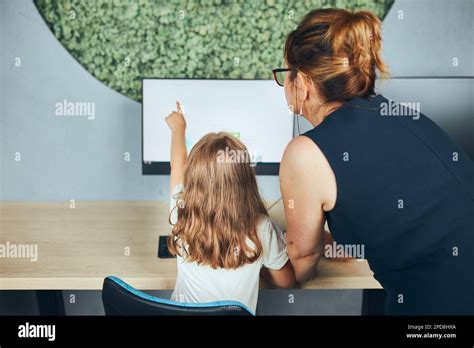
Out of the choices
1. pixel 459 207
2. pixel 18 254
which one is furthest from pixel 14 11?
pixel 459 207

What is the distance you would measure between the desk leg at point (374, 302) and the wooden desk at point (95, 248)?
384 millimetres

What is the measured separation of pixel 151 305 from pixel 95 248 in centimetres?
58

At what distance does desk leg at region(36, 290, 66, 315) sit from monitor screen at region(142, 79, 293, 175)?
1.73ft

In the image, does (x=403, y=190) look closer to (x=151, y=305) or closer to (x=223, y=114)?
(x=151, y=305)

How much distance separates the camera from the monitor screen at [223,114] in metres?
1.62

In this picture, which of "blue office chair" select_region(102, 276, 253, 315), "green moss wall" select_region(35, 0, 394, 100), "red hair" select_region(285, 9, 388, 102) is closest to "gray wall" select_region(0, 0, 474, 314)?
"green moss wall" select_region(35, 0, 394, 100)

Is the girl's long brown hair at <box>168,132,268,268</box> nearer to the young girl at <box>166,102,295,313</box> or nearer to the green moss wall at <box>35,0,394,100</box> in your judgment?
the young girl at <box>166,102,295,313</box>

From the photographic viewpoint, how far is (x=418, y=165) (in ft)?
3.35

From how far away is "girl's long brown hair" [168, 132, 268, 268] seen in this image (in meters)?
1.21

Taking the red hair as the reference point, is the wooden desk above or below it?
below

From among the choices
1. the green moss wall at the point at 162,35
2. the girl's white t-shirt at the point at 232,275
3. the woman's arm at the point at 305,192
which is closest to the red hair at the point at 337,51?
the woman's arm at the point at 305,192

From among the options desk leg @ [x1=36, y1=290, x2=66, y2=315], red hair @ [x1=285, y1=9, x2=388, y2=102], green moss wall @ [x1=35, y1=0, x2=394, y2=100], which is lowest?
desk leg @ [x1=36, y1=290, x2=66, y2=315]

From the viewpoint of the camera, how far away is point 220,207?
4.03ft

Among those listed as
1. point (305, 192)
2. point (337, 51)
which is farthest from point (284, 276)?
point (337, 51)
